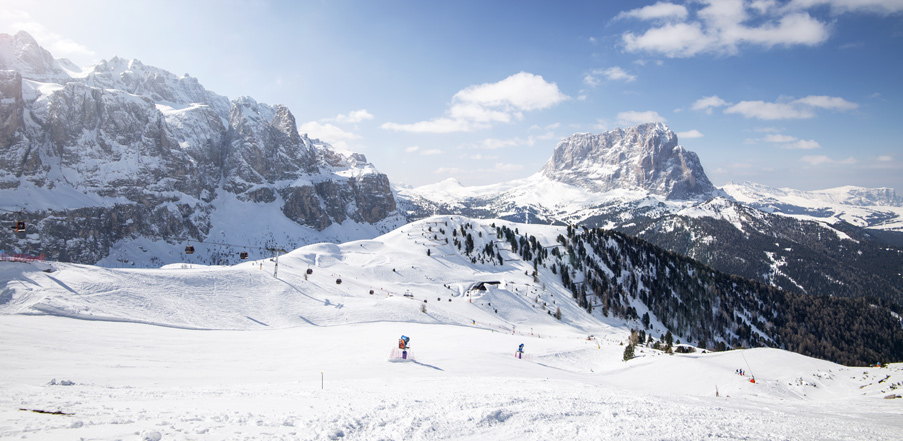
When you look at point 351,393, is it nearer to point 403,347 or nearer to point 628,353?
point 403,347

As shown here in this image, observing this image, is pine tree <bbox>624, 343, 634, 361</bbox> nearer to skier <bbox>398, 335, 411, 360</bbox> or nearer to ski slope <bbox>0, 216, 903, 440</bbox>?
ski slope <bbox>0, 216, 903, 440</bbox>

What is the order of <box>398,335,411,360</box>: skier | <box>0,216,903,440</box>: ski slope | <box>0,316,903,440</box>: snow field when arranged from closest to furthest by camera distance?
1. <box>0,316,903,440</box>: snow field
2. <box>0,216,903,440</box>: ski slope
3. <box>398,335,411,360</box>: skier

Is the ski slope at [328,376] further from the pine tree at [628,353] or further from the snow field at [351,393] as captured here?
the pine tree at [628,353]

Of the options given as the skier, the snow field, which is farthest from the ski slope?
the skier

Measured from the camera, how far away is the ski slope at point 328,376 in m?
12.7

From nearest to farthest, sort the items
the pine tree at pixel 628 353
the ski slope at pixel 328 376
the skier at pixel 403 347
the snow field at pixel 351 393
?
the snow field at pixel 351 393 → the ski slope at pixel 328 376 → the skier at pixel 403 347 → the pine tree at pixel 628 353

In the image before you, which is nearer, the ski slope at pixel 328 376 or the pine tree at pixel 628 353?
the ski slope at pixel 328 376

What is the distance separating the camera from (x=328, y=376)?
23.1 metres

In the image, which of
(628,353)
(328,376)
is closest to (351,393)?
(328,376)

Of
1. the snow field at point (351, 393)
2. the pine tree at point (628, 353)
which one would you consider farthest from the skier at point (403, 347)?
the pine tree at point (628, 353)

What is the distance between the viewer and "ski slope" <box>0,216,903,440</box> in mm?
12688

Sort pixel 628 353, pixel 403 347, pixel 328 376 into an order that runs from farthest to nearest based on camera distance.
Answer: pixel 628 353 → pixel 403 347 → pixel 328 376

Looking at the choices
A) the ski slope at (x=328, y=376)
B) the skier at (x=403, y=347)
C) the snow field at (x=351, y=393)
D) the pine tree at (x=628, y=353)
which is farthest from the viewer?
the pine tree at (x=628, y=353)

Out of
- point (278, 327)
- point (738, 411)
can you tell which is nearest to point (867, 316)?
point (738, 411)
